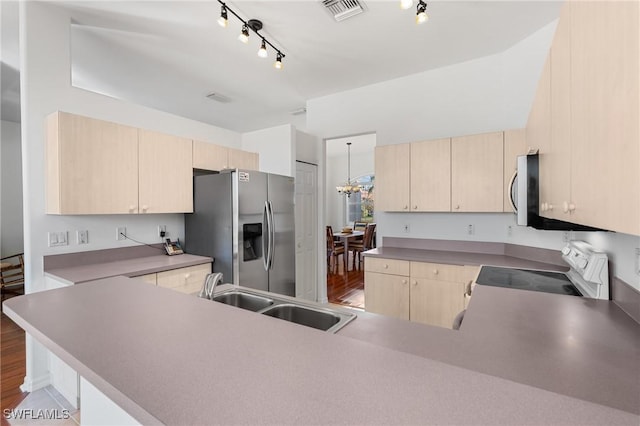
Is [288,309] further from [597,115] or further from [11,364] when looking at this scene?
[11,364]

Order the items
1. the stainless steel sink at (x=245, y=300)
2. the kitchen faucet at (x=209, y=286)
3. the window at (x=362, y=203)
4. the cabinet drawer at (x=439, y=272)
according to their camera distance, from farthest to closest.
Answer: the window at (x=362, y=203) → the cabinet drawer at (x=439, y=272) → the stainless steel sink at (x=245, y=300) → the kitchen faucet at (x=209, y=286)

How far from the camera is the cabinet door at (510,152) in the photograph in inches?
101

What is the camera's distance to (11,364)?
2475 mm

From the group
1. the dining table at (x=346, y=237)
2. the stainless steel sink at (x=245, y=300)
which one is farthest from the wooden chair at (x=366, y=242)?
the stainless steel sink at (x=245, y=300)

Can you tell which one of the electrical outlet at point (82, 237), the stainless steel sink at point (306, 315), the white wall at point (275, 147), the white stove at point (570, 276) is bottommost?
the stainless steel sink at point (306, 315)

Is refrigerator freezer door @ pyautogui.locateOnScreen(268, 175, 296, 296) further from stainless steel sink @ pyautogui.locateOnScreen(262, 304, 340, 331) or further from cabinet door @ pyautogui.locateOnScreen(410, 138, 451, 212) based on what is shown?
stainless steel sink @ pyautogui.locateOnScreen(262, 304, 340, 331)

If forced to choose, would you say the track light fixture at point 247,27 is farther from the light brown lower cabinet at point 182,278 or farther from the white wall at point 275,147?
the light brown lower cabinet at point 182,278

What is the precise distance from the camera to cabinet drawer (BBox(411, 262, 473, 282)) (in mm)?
2544

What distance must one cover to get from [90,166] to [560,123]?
310 cm

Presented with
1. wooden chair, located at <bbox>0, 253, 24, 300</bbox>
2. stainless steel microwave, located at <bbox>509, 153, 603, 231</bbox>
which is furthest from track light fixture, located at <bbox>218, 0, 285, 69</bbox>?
wooden chair, located at <bbox>0, 253, 24, 300</bbox>

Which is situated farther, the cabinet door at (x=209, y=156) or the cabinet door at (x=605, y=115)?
the cabinet door at (x=209, y=156)

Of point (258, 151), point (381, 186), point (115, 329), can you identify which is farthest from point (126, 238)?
point (381, 186)

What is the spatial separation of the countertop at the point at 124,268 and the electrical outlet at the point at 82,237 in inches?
8.2

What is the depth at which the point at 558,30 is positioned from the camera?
3.77 ft
